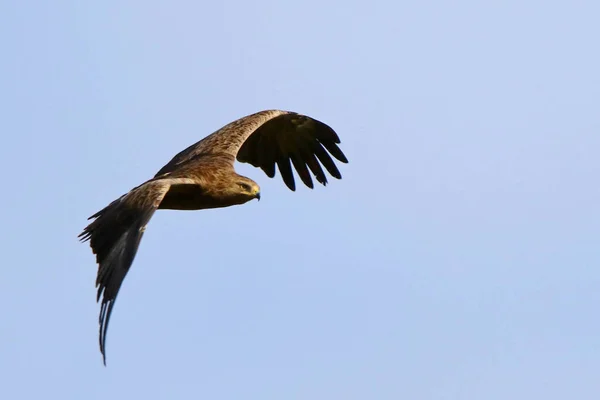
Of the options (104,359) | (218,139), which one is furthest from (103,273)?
(218,139)

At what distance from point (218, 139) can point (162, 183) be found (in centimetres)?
295

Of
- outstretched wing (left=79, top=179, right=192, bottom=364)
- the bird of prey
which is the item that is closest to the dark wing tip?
the bird of prey

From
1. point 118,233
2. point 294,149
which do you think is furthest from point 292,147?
point 118,233

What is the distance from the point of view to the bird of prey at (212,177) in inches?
494

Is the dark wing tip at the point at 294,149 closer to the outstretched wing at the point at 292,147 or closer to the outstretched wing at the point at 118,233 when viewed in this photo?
the outstretched wing at the point at 292,147

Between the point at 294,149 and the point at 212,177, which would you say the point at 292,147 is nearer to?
the point at 294,149

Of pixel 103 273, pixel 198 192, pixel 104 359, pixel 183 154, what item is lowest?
pixel 104 359

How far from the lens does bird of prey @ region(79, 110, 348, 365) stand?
12555 millimetres

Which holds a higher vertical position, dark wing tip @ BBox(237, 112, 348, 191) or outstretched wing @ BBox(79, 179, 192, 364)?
dark wing tip @ BBox(237, 112, 348, 191)

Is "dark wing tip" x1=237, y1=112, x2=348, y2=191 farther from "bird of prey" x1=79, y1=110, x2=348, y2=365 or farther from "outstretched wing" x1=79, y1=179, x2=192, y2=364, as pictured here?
"outstretched wing" x1=79, y1=179, x2=192, y2=364

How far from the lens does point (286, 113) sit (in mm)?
17422

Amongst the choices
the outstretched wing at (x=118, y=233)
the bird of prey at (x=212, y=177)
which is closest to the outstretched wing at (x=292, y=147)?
the bird of prey at (x=212, y=177)

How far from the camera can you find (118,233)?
12844 millimetres

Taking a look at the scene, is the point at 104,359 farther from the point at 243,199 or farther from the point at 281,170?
the point at 281,170
